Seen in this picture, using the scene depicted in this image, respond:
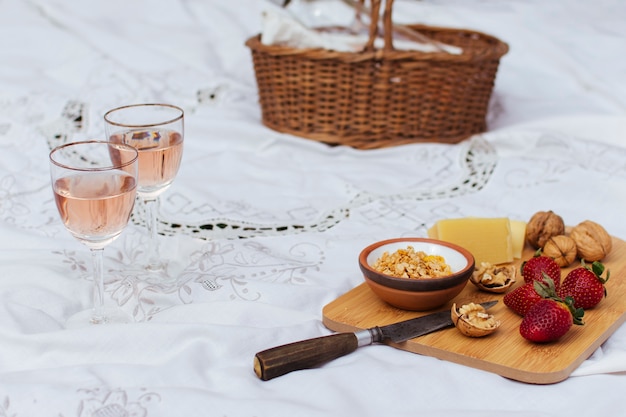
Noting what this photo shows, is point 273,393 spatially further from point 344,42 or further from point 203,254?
point 344,42

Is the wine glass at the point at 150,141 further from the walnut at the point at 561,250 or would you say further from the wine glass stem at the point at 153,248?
the walnut at the point at 561,250

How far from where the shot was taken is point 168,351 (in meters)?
0.96

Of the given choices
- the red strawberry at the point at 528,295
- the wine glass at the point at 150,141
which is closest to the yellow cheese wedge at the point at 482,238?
the red strawberry at the point at 528,295

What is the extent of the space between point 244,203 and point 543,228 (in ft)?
1.89

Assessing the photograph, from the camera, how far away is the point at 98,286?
1.01 metres

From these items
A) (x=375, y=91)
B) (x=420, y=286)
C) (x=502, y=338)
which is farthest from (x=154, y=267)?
(x=375, y=91)

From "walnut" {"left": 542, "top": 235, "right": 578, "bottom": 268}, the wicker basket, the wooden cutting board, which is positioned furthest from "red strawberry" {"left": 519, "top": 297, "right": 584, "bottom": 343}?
the wicker basket

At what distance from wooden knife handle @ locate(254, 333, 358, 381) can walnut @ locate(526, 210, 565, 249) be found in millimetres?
441

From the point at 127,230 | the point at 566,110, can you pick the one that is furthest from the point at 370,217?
the point at 566,110

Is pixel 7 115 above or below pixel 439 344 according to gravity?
below

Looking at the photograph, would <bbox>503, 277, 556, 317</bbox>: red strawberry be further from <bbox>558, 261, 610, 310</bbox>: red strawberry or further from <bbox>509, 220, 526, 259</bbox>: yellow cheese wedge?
<bbox>509, 220, 526, 259</bbox>: yellow cheese wedge

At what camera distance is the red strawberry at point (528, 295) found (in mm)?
1001

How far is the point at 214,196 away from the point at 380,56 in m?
0.52

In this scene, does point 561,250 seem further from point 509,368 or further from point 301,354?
point 301,354
